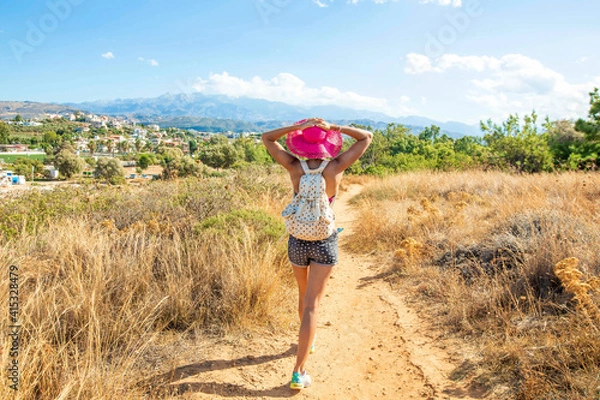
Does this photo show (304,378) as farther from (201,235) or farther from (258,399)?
(201,235)

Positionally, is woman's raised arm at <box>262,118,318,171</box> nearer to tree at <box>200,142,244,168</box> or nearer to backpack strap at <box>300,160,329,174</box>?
backpack strap at <box>300,160,329,174</box>

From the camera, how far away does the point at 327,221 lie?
9.06ft

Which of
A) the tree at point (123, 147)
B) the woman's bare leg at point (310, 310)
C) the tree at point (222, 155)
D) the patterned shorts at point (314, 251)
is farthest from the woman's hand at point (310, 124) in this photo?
the tree at point (123, 147)

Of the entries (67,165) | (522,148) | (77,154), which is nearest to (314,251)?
Answer: (522,148)

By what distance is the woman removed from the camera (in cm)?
279

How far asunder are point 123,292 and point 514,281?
400cm

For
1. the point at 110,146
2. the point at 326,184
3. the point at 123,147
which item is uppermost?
the point at 326,184

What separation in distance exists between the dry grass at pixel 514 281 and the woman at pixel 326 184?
1.42 m

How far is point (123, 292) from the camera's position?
3354 mm

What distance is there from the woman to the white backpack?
68 millimetres

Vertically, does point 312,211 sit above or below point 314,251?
above

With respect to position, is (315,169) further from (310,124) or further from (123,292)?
(123,292)

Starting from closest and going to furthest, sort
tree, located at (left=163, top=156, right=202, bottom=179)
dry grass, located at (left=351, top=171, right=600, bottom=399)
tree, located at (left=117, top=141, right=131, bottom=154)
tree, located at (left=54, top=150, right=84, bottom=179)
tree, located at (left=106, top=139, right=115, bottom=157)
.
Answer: dry grass, located at (left=351, top=171, right=600, bottom=399), tree, located at (left=163, top=156, right=202, bottom=179), tree, located at (left=54, top=150, right=84, bottom=179), tree, located at (left=106, top=139, right=115, bottom=157), tree, located at (left=117, top=141, right=131, bottom=154)

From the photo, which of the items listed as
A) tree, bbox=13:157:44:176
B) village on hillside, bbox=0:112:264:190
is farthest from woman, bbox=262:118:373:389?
tree, bbox=13:157:44:176
